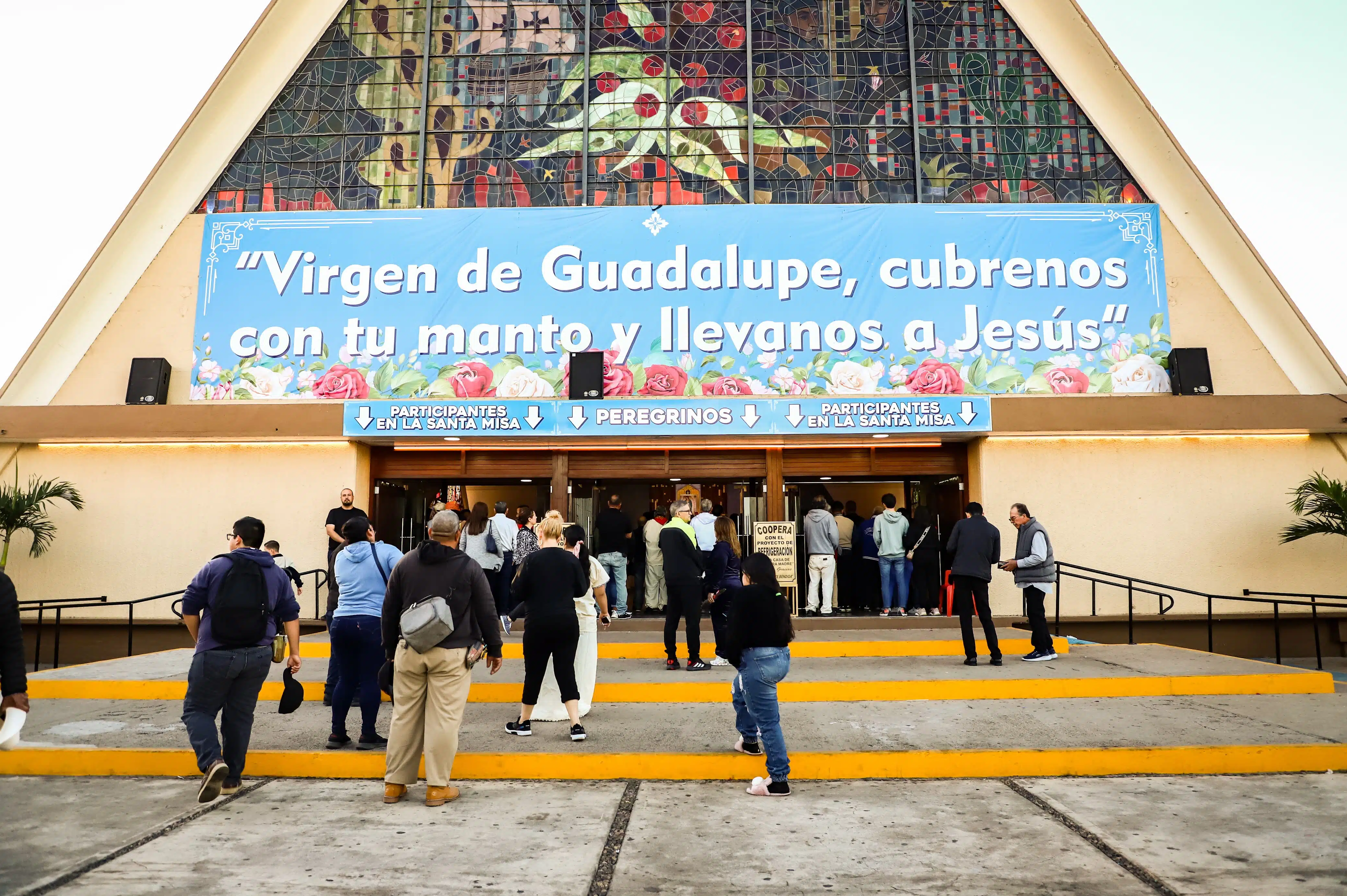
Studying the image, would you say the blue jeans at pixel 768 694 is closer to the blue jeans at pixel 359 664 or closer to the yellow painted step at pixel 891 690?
A: the yellow painted step at pixel 891 690

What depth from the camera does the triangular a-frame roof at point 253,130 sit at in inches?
584

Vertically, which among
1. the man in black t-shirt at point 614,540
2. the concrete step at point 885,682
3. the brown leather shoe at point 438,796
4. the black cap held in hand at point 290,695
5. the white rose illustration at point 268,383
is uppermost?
the white rose illustration at point 268,383

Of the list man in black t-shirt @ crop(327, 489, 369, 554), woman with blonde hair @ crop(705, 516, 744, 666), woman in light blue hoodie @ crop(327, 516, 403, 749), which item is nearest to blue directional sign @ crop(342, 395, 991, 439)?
man in black t-shirt @ crop(327, 489, 369, 554)

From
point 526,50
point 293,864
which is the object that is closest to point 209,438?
point 526,50

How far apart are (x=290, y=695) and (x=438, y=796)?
1728 millimetres

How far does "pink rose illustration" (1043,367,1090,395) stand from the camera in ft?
48.0

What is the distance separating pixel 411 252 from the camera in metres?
15.3

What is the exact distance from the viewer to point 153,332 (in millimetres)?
15219

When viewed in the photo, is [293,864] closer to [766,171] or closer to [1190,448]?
[766,171]

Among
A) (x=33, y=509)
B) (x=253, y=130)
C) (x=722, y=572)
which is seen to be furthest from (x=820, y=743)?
(x=253, y=130)

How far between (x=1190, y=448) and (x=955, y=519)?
378cm

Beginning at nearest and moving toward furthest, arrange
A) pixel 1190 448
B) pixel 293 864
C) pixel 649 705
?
pixel 293 864 → pixel 649 705 → pixel 1190 448

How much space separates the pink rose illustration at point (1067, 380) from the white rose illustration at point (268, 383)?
12343 mm

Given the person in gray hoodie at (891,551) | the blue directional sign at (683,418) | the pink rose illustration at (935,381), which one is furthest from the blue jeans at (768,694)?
the pink rose illustration at (935,381)
